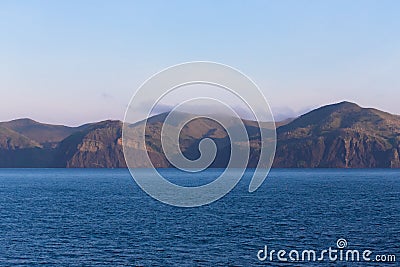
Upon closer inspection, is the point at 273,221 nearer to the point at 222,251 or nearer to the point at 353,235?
the point at 353,235

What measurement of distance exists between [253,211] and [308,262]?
55.2 meters

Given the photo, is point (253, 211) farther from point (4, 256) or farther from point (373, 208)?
point (4, 256)

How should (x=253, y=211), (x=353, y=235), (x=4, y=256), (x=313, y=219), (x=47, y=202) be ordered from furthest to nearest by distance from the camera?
(x=47, y=202), (x=253, y=211), (x=313, y=219), (x=353, y=235), (x=4, y=256)

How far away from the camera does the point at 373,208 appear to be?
13225cm

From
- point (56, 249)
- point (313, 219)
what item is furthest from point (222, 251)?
point (313, 219)

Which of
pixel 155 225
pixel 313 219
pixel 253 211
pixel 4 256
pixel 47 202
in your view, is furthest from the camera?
pixel 47 202

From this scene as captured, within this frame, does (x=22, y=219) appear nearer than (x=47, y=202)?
Yes
